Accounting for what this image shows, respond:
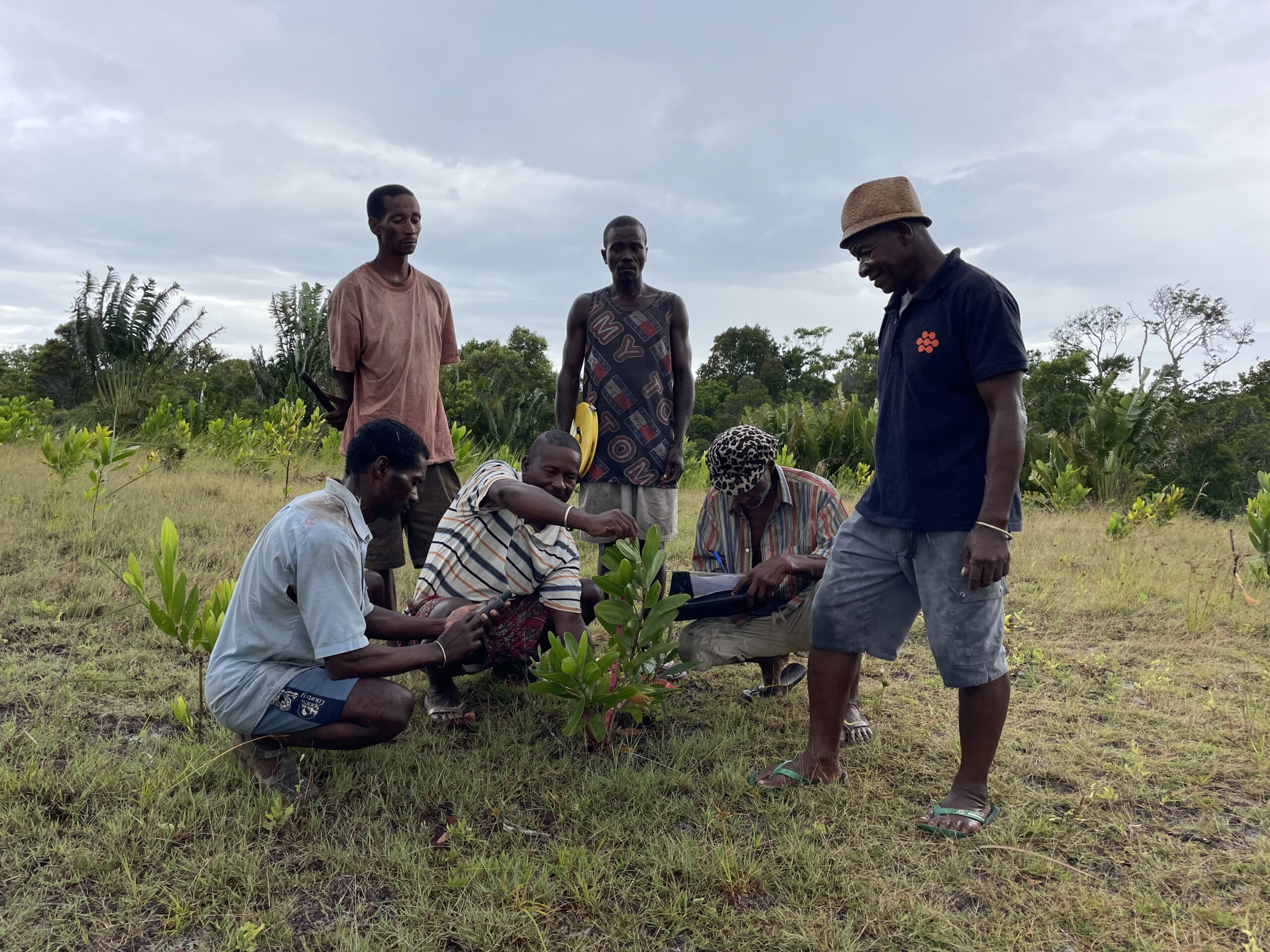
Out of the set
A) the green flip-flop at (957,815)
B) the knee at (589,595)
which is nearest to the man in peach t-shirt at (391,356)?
the knee at (589,595)

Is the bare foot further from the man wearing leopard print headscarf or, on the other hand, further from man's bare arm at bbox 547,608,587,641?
man's bare arm at bbox 547,608,587,641

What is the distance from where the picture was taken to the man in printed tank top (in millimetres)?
3982

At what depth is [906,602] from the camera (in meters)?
2.76

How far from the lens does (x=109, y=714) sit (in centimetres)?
321

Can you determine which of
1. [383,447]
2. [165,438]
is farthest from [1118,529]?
[165,438]

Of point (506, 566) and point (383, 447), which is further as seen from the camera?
point (506, 566)

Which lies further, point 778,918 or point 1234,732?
point 1234,732

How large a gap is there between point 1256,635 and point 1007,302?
3.90 m

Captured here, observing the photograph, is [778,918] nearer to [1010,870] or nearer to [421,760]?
[1010,870]

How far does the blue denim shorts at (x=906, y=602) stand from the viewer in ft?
8.08

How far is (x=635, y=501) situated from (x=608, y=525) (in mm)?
1217

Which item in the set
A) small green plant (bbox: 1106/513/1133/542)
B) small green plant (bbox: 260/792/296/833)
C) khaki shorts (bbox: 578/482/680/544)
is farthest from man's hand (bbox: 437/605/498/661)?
small green plant (bbox: 1106/513/1133/542)

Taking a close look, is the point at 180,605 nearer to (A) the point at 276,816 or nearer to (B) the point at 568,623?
(A) the point at 276,816

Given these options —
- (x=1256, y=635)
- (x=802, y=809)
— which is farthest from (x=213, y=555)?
(x=1256, y=635)
